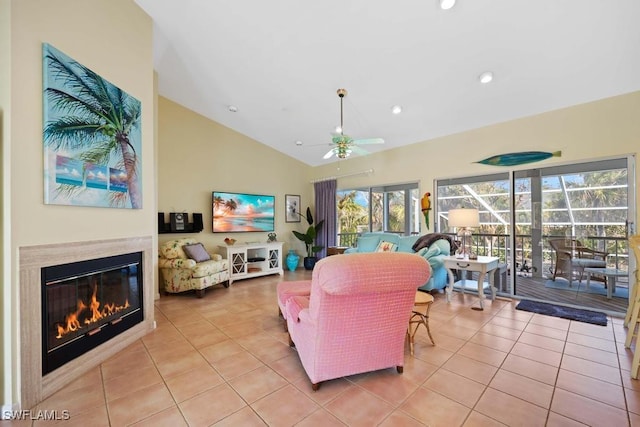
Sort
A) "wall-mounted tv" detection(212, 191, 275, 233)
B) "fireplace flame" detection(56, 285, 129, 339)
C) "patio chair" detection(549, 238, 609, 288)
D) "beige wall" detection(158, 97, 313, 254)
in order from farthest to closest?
"wall-mounted tv" detection(212, 191, 275, 233) < "beige wall" detection(158, 97, 313, 254) < "patio chair" detection(549, 238, 609, 288) < "fireplace flame" detection(56, 285, 129, 339)

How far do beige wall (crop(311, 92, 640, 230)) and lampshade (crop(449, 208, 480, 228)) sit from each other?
1012 mm

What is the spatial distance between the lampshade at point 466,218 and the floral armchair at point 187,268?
382 cm

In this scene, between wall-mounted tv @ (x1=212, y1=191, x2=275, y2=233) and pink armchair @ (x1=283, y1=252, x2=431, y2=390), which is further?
wall-mounted tv @ (x1=212, y1=191, x2=275, y2=233)

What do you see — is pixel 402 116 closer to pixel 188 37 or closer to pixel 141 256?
pixel 188 37

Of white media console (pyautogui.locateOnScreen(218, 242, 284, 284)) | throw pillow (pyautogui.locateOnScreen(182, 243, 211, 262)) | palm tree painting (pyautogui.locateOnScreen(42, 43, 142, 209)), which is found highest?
palm tree painting (pyautogui.locateOnScreen(42, 43, 142, 209))

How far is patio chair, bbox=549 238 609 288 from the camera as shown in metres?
3.61

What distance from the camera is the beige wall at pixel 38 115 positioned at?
5.54 ft

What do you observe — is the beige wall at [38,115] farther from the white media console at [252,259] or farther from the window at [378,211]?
the window at [378,211]

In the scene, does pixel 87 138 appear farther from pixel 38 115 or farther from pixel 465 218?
pixel 465 218

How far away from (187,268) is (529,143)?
215 inches

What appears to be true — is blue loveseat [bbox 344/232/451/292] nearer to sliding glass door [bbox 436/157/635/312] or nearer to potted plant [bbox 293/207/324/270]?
sliding glass door [bbox 436/157/635/312]

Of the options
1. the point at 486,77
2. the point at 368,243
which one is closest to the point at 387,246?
the point at 368,243

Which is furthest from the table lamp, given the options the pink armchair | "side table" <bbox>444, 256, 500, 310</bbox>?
the pink armchair

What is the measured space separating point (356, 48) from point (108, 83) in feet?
8.15
